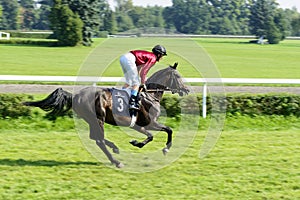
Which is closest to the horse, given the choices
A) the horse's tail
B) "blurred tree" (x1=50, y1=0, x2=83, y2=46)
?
the horse's tail

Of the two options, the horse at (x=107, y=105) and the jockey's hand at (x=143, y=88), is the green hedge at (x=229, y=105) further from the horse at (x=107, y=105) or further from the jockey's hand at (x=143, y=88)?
the jockey's hand at (x=143, y=88)

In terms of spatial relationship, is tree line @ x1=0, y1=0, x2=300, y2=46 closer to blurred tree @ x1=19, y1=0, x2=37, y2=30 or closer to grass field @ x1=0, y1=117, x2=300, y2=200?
blurred tree @ x1=19, y1=0, x2=37, y2=30

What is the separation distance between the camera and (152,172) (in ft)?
22.1

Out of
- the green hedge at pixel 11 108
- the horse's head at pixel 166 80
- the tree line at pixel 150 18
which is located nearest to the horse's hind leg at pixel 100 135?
the horse's head at pixel 166 80

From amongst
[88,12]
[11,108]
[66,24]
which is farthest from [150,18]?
[11,108]

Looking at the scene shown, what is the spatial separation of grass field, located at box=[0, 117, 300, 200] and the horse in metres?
0.51

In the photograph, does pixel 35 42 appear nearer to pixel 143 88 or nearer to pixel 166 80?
pixel 166 80

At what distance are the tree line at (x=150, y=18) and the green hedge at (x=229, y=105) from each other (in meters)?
26.1

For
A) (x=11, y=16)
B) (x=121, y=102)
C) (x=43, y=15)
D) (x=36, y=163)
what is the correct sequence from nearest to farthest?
(x=121, y=102) < (x=36, y=163) < (x=11, y=16) < (x=43, y=15)

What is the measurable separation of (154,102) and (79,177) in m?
1.53

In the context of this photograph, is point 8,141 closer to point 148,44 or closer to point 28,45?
point 148,44

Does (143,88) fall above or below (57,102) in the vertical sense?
Answer: above

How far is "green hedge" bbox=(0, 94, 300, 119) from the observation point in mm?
10090

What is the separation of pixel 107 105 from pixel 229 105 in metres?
4.80
